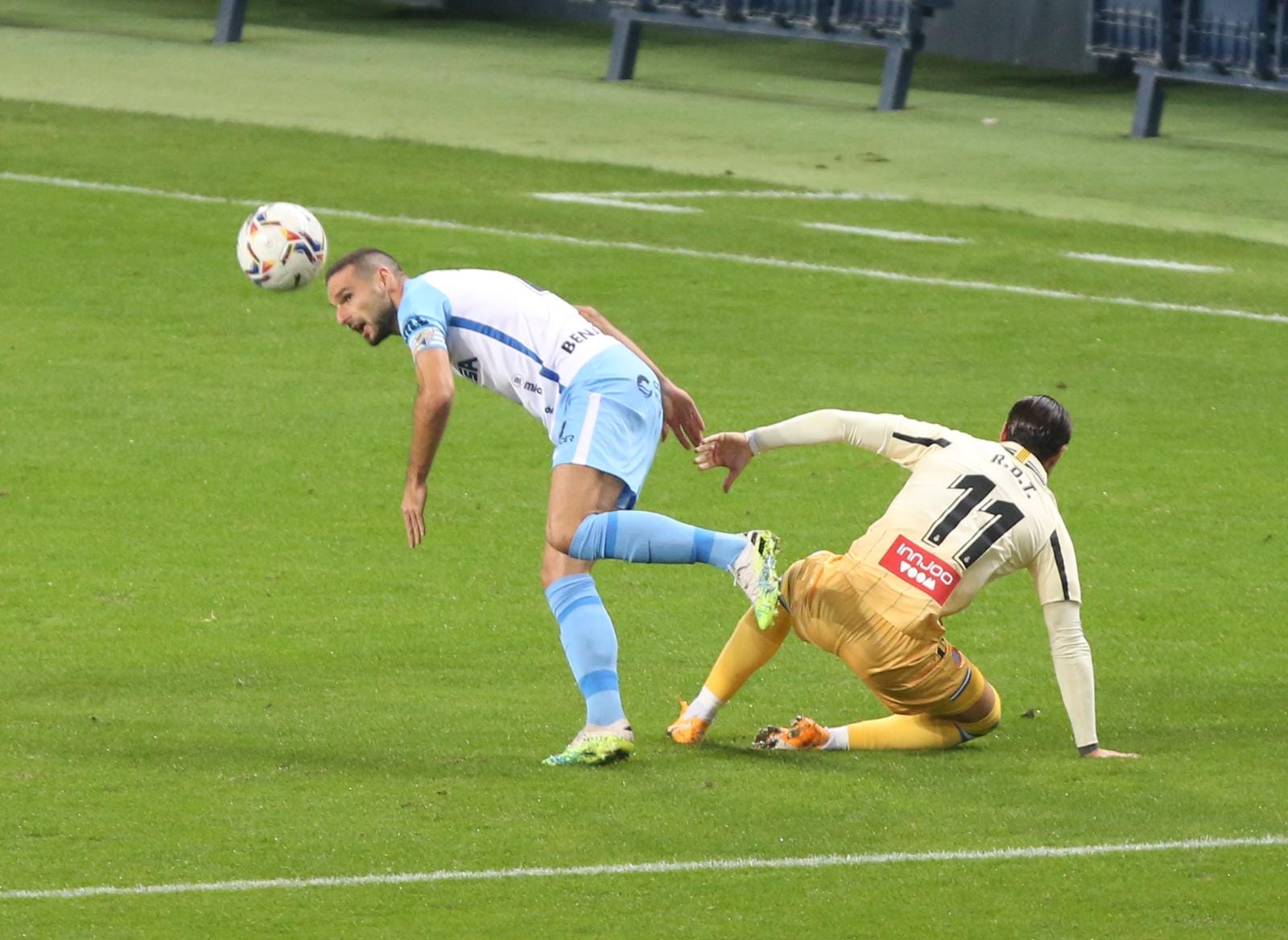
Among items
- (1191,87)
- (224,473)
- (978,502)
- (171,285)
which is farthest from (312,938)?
(1191,87)

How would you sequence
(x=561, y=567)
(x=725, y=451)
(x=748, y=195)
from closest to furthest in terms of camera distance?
(x=561, y=567)
(x=725, y=451)
(x=748, y=195)

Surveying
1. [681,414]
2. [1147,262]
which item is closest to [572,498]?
[681,414]

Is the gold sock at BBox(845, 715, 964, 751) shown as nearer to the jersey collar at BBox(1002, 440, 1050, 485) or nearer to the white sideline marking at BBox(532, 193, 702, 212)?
the jersey collar at BBox(1002, 440, 1050, 485)

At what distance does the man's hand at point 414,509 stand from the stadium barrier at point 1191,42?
16200 millimetres

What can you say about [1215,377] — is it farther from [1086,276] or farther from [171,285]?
[171,285]

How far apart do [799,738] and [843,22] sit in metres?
18.1

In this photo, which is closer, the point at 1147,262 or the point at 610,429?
the point at 610,429

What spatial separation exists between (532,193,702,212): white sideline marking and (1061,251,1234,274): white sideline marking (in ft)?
11.1

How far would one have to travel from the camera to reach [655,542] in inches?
301

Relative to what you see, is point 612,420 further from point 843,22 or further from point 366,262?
point 843,22

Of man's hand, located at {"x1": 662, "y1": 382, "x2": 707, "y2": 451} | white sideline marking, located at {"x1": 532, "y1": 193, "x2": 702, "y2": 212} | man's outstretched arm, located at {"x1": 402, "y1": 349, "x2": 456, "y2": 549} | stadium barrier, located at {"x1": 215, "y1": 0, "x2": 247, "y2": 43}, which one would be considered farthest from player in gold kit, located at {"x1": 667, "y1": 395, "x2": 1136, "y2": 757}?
stadium barrier, located at {"x1": 215, "y1": 0, "x2": 247, "y2": 43}

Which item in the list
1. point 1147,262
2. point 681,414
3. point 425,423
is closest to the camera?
point 425,423

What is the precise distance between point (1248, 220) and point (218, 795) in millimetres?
14442

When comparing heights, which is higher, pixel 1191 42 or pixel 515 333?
pixel 1191 42
